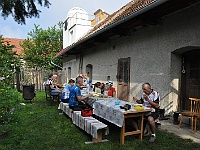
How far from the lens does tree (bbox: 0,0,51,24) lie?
126 inches

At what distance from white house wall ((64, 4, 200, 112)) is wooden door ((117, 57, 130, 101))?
0.23m

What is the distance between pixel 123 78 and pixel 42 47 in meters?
18.6

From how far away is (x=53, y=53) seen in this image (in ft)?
83.4

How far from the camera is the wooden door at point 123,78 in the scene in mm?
8336

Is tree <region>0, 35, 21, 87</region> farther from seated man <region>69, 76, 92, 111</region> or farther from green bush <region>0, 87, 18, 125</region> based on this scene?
seated man <region>69, 76, 92, 111</region>

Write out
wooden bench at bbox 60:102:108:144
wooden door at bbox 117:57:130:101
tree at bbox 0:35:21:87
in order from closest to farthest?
wooden bench at bbox 60:102:108:144
tree at bbox 0:35:21:87
wooden door at bbox 117:57:130:101

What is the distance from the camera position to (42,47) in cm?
2525

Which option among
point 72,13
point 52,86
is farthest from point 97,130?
point 72,13

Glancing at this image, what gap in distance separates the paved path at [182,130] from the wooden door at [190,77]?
917 millimetres

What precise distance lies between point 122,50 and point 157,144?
5213mm

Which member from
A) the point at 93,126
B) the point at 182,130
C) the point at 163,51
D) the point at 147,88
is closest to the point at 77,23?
the point at 163,51

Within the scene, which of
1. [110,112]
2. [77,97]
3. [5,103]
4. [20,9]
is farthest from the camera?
[77,97]

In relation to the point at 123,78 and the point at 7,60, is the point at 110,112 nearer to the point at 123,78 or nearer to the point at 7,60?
the point at 7,60

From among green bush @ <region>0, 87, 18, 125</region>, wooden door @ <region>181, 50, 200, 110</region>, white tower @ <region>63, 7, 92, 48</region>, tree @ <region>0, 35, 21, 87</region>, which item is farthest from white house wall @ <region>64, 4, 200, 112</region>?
white tower @ <region>63, 7, 92, 48</region>
